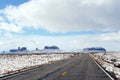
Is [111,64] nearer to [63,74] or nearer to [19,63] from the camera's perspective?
[19,63]

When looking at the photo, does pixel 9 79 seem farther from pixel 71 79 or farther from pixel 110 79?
pixel 110 79

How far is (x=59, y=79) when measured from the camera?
53.8 ft

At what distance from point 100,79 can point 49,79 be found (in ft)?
11.3

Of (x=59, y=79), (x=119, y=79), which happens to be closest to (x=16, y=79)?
(x=59, y=79)

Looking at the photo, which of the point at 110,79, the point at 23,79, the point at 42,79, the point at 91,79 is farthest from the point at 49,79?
the point at 110,79

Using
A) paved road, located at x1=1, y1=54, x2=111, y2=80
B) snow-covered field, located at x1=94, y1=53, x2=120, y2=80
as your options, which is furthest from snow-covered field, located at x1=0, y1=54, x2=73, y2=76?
snow-covered field, located at x1=94, y1=53, x2=120, y2=80

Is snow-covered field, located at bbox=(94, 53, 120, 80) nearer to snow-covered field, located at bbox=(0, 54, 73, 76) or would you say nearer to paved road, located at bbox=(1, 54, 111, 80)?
paved road, located at bbox=(1, 54, 111, 80)

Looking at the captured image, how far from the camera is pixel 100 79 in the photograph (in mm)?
16984

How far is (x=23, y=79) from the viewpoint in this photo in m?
16.7

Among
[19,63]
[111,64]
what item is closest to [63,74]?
[111,64]

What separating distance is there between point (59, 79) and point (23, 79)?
2.39 metres

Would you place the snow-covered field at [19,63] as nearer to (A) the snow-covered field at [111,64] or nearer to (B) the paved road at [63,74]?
(B) the paved road at [63,74]

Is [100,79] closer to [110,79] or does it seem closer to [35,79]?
[110,79]

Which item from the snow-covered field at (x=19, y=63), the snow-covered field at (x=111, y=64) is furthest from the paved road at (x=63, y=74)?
the snow-covered field at (x=19, y=63)
